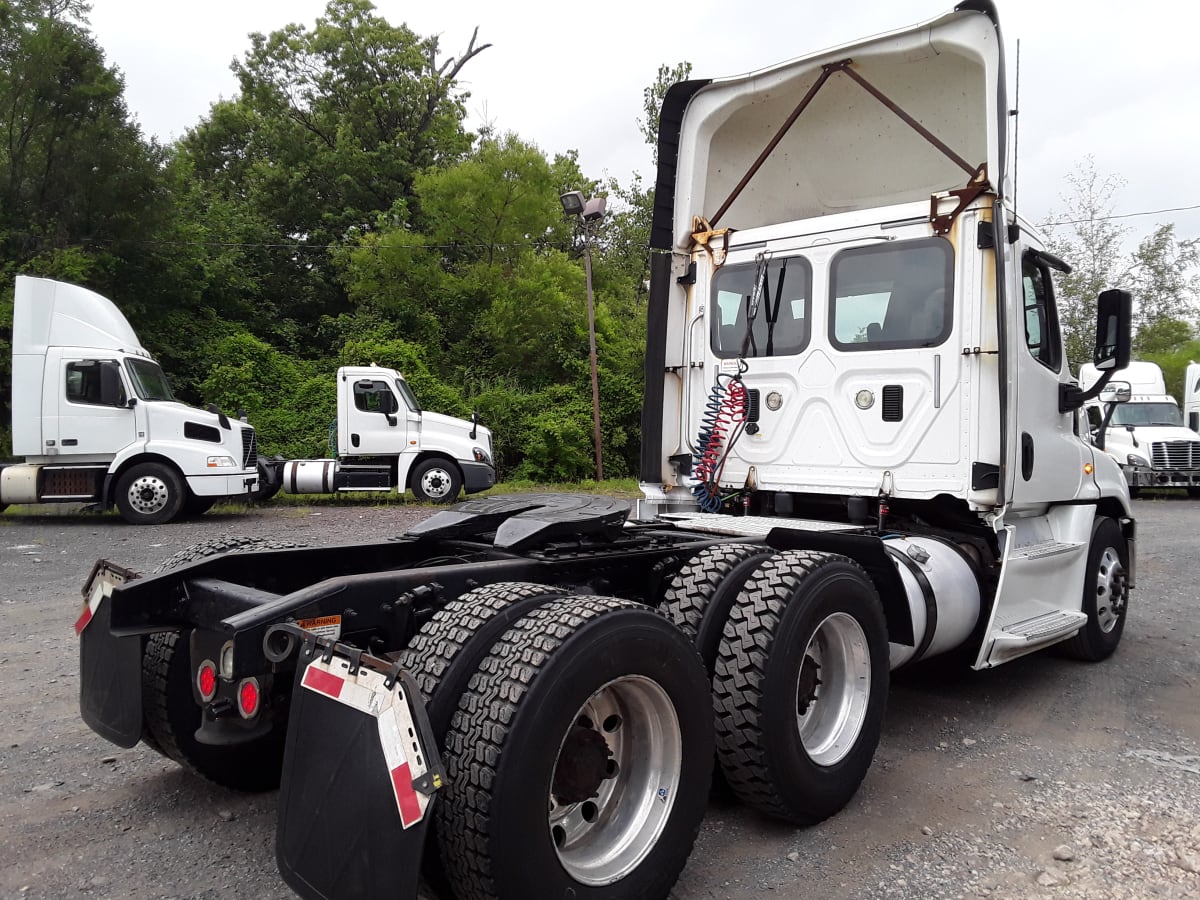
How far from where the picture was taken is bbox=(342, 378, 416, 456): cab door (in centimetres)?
1638

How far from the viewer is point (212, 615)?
2824mm

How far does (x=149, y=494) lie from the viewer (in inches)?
512

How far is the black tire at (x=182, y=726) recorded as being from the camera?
318cm

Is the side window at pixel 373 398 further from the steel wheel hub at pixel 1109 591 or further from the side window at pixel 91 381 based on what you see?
the steel wheel hub at pixel 1109 591

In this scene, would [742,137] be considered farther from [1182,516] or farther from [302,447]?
[302,447]

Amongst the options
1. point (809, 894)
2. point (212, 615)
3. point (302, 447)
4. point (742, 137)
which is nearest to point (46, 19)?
point (302, 447)

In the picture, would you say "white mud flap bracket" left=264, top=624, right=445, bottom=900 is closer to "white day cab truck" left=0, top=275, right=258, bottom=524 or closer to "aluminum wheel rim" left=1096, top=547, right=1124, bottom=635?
"aluminum wheel rim" left=1096, top=547, right=1124, bottom=635

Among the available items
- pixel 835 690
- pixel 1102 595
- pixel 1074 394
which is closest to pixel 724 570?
pixel 835 690

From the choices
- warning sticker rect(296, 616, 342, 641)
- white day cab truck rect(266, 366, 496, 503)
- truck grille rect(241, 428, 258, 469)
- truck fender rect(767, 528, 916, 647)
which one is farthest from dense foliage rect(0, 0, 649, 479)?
warning sticker rect(296, 616, 342, 641)

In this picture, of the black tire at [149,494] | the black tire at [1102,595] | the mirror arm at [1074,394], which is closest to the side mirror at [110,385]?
the black tire at [149,494]

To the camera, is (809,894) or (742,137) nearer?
(809,894)

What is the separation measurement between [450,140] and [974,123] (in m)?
29.4

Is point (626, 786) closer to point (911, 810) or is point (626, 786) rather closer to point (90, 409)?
point (911, 810)

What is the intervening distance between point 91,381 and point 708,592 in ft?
41.3
